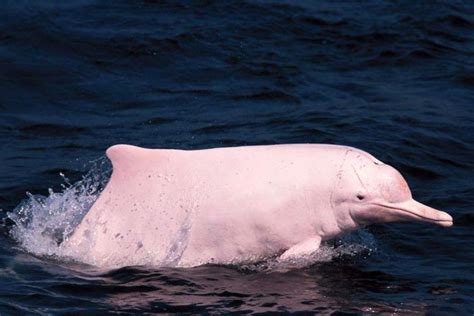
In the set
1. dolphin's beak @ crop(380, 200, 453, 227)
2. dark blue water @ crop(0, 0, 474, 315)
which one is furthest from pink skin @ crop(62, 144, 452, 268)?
dark blue water @ crop(0, 0, 474, 315)

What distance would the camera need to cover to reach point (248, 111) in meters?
19.5

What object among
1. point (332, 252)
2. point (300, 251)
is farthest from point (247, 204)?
point (332, 252)

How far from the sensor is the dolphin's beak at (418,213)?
41.1 ft

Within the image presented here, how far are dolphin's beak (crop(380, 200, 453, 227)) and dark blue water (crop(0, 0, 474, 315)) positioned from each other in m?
0.68

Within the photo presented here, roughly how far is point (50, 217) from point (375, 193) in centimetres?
410

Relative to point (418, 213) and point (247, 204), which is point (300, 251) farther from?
point (418, 213)

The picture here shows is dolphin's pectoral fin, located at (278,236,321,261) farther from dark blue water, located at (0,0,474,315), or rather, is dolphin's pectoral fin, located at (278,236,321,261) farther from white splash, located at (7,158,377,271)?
dark blue water, located at (0,0,474,315)

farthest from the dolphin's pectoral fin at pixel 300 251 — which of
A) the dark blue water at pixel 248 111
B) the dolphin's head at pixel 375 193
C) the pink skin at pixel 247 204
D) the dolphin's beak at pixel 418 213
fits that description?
the dolphin's beak at pixel 418 213

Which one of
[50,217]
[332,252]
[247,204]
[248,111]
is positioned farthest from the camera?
[248,111]

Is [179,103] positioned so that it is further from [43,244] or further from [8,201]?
[43,244]

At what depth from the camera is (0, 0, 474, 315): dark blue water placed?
1211cm

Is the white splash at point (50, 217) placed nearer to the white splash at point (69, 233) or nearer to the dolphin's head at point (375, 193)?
the white splash at point (69, 233)

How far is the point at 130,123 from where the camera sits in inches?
739

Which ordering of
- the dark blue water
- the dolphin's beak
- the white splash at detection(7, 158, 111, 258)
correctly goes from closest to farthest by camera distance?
the dark blue water, the dolphin's beak, the white splash at detection(7, 158, 111, 258)
